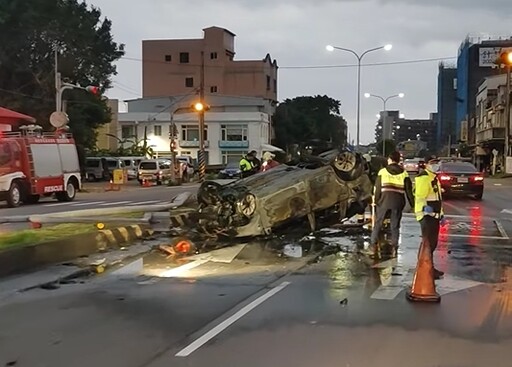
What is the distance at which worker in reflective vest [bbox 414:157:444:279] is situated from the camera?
10672 millimetres

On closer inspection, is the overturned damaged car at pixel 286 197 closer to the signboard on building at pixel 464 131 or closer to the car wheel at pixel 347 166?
the car wheel at pixel 347 166

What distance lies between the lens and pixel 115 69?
58469 mm

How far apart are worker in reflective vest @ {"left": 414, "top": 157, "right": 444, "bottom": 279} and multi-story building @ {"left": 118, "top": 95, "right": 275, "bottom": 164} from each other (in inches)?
2664

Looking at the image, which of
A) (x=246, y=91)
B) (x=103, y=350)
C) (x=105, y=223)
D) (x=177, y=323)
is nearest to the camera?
(x=103, y=350)

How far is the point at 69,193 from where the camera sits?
29.8 metres

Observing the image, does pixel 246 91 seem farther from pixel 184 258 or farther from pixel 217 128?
pixel 184 258

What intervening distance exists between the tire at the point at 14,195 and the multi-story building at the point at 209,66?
6702 centimetres

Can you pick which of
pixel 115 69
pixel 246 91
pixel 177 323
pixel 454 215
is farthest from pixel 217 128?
pixel 177 323

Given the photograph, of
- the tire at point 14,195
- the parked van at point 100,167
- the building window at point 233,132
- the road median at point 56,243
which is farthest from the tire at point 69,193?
the building window at point 233,132

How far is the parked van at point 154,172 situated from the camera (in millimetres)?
49812

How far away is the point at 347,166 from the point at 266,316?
27.2 feet

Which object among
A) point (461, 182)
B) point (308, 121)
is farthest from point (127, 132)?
point (461, 182)

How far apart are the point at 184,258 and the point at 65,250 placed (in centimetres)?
201

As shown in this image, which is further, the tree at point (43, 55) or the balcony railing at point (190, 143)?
the balcony railing at point (190, 143)
